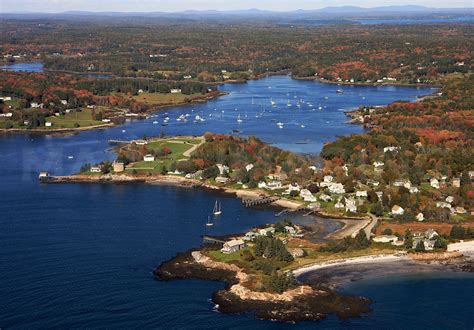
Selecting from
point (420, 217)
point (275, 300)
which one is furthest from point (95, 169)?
point (275, 300)

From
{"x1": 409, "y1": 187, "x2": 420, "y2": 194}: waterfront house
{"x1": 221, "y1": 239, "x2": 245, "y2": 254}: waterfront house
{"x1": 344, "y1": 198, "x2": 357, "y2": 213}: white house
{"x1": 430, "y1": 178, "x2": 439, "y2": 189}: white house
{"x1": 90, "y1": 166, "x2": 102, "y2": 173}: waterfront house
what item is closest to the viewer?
{"x1": 221, "y1": 239, "x2": 245, "y2": 254}: waterfront house

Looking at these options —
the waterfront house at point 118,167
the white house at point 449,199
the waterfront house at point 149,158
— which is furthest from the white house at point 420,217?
the waterfront house at point 149,158

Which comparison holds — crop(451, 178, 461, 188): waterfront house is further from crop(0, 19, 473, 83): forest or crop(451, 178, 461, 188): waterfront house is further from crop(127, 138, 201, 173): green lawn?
crop(0, 19, 473, 83): forest

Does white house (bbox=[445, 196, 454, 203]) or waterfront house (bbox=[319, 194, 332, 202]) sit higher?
white house (bbox=[445, 196, 454, 203])

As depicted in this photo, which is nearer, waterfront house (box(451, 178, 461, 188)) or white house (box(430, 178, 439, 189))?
waterfront house (box(451, 178, 461, 188))

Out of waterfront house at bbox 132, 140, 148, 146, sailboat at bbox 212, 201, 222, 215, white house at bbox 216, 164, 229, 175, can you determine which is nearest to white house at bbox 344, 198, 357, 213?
sailboat at bbox 212, 201, 222, 215

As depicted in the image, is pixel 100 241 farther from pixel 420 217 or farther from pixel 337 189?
pixel 420 217
